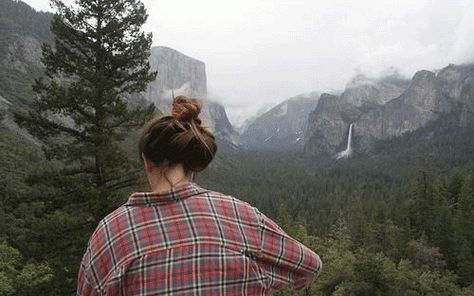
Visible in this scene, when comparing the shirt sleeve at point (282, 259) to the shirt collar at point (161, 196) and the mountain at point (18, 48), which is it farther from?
the mountain at point (18, 48)

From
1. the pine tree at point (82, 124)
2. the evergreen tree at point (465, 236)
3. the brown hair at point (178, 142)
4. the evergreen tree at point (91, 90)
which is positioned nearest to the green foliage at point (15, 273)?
the pine tree at point (82, 124)

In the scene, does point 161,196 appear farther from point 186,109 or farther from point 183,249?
point 186,109

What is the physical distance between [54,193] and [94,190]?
1.23m

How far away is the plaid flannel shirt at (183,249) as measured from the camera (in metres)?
2.07

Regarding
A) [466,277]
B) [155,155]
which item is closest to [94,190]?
[155,155]

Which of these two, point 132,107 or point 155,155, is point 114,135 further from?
point 155,155

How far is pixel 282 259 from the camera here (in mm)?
2348

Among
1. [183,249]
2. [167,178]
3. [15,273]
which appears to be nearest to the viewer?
[183,249]

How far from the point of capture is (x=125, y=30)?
455 inches

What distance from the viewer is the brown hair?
217cm

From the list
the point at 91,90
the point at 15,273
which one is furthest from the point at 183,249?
the point at 15,273

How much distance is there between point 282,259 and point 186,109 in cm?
81

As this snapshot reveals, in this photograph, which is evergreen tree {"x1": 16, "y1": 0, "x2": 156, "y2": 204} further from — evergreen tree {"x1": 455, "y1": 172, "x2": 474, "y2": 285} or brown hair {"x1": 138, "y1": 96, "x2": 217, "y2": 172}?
evergreen tree {"x1": 455, "y1": 172, "x2": 474, "y2": 285}

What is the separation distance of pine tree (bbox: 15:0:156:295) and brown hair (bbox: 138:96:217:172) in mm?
8879
